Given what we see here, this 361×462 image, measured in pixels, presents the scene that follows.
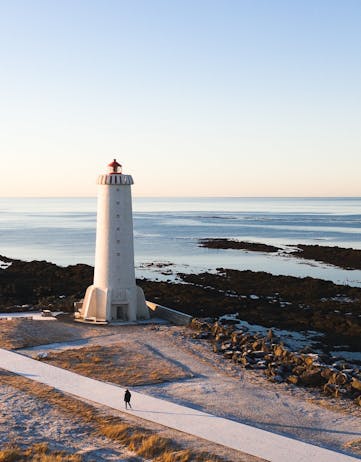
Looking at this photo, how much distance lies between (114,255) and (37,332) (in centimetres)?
497

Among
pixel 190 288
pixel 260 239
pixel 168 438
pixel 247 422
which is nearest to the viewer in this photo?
pixel 168 438

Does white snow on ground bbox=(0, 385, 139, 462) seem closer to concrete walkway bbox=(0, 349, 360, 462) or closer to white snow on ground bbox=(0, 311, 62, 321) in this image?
concrete walkway bbox=(0, 349, 360, 462)

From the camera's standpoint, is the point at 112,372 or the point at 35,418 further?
the point at 112,372

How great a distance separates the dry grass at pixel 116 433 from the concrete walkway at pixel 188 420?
0.59 m

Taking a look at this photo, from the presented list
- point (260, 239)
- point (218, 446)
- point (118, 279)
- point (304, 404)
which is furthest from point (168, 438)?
point (260, 239)

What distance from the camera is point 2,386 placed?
1898 cm

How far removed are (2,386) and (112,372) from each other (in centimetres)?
372

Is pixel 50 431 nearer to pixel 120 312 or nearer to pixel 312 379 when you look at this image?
pixel 312 379

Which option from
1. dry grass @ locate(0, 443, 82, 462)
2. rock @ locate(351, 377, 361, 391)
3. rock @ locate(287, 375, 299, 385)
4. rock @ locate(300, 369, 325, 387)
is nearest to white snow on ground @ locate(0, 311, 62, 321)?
rock @ locate(287, 375, 299, 385)

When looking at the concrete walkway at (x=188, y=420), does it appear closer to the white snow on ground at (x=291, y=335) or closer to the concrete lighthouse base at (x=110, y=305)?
the concrete lighthouse base at (x=110, y=305)

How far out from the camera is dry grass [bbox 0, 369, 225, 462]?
1387 cm

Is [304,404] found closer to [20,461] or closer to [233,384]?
[233,384]

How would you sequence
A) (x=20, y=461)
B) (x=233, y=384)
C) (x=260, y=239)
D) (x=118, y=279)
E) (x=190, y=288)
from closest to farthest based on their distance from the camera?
(x=20, y=461)
(x=233, y=384)
(x=118, y=279)
(x=190, y=288)
(x=260, y=239)

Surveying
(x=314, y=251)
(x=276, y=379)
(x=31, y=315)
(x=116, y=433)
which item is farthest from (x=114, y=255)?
(x=314, y=251)
